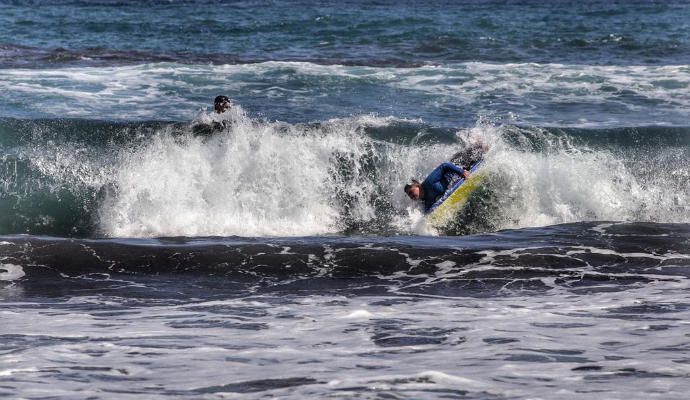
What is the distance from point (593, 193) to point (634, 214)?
0.71 metres

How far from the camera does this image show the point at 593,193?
17.2m

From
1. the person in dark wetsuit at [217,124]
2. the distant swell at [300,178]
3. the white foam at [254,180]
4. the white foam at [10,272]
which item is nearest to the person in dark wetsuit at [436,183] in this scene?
the distant swell at [300,178]

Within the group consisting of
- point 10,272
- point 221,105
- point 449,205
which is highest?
point 221,105

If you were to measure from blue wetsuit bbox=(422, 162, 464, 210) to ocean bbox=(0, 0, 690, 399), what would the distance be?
1.88 ft

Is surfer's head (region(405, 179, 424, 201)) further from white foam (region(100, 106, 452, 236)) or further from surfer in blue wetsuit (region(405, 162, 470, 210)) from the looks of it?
white foam (region(100, 106, 452, 236))

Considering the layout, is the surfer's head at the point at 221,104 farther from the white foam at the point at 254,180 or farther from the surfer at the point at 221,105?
the white foam at the point at 254,180

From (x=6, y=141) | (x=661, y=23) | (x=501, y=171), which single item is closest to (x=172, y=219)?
(x=6, y=141)

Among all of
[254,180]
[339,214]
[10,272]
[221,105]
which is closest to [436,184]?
[339,214]

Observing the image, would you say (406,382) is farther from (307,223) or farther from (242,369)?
(307,223)

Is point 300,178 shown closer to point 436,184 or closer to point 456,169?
point 436,184

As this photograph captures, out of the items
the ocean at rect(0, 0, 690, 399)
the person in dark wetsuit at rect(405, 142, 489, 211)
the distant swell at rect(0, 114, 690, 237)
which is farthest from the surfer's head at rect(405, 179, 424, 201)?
the ocean at rect(0, 0, 690, 399)

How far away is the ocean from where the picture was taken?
843 cm

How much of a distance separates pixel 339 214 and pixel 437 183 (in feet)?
6.27

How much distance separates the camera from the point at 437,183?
15.7 meters
